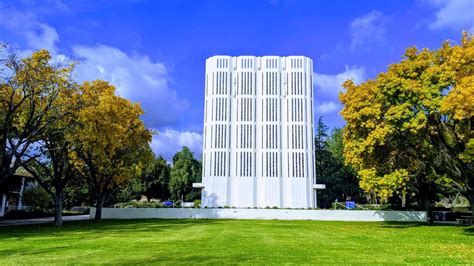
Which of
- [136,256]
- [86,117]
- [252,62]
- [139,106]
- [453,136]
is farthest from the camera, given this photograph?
[252,62]

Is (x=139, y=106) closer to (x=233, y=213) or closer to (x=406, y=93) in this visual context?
(x=233, y=213)

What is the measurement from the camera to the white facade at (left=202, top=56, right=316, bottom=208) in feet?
180

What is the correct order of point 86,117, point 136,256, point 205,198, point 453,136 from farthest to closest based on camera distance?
1. point 205,198
2. point 86,117
3. point 453,136
4. point 136,256

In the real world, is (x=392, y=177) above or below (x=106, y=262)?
above

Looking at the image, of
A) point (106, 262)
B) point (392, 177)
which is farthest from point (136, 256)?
point (392, 177)

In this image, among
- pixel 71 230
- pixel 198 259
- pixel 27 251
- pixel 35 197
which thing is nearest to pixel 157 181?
pixel 35 197

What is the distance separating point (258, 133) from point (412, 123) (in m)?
36.3

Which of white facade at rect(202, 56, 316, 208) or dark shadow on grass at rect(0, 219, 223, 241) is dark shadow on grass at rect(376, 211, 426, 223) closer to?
white facade at rect(202, 56, 316, 208)

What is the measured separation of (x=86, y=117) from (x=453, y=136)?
2128 centimetres

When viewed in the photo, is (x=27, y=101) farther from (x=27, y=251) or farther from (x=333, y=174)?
(x=333, y=174)

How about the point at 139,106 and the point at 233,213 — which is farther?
the point at 233,213

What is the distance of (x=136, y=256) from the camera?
11227 millimetres

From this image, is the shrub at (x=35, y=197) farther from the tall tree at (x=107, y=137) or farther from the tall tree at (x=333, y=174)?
the tall tree at (x=333, y=174)

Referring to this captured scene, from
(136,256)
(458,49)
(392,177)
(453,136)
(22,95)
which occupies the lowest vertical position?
(136,256)
